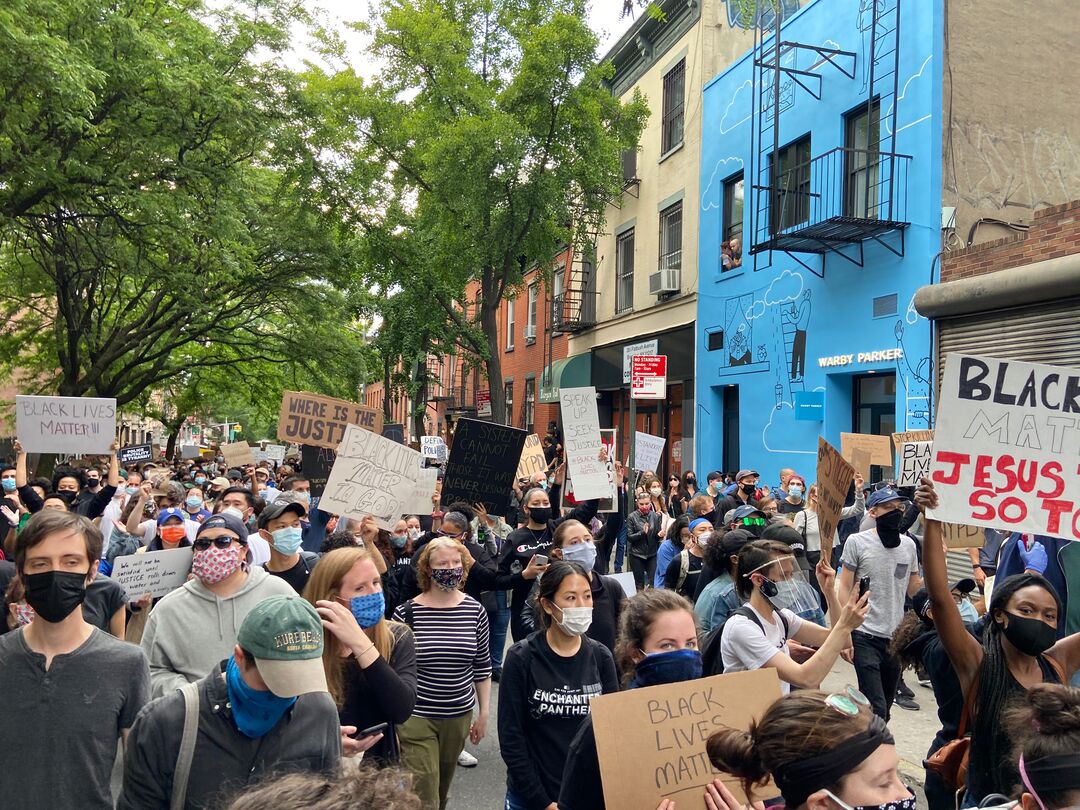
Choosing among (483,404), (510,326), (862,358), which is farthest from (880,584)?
(483,404)

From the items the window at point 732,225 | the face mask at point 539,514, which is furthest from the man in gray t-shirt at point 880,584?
the window at point 732,225

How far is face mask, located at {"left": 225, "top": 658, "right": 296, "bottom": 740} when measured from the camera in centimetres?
240

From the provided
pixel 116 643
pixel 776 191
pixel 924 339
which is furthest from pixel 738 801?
pixel 776 191

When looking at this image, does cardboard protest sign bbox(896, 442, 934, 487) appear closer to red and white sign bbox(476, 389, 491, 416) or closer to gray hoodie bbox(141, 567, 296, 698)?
gray hoodie bbox(141, 567, 296, 698)

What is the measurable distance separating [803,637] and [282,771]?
2992 mm

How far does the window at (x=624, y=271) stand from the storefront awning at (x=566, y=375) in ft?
7.41

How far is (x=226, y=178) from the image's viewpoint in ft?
51.6

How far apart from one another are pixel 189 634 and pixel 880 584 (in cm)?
467

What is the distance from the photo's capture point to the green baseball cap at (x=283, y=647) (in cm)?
236

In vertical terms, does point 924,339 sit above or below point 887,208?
below

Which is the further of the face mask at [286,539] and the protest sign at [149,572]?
the face mask at [286,539]

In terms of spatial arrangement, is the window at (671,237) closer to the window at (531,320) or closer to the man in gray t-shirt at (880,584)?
the window at (531,320)

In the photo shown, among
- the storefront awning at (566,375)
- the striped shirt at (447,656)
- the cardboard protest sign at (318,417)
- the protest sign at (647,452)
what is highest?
the storefront awning at (566,375)

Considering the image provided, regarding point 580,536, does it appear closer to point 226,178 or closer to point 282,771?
point 282,771
